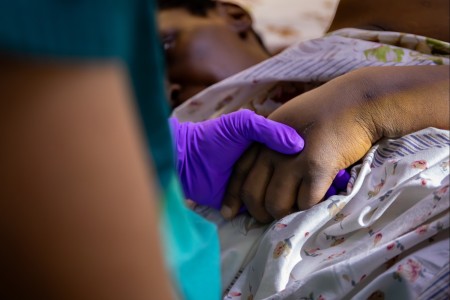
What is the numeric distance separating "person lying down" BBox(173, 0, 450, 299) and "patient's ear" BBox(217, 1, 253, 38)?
452 mm

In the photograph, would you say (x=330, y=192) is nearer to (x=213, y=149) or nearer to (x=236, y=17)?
(x=213, y=149)

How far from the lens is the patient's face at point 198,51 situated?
110cm

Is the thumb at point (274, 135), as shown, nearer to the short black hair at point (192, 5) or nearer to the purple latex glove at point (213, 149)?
the purple latex glove at point (213, 149)

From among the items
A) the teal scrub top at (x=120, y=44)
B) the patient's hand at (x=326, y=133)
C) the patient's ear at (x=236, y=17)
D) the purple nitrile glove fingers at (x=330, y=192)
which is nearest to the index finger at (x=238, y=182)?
the patient's hand at (x=326, y=133)

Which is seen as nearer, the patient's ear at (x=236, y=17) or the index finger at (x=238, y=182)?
the index finger at (x=238, y=182)

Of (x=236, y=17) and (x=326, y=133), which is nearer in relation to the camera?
(x=326, y=133)

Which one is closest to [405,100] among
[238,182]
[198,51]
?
[238,182]

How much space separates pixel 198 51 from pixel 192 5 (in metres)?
0.19

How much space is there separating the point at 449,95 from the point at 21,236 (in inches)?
25.6

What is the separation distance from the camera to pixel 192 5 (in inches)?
49.4

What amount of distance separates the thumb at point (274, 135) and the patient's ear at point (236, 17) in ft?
1.95

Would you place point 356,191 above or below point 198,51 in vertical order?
below

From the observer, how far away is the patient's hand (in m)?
0.68

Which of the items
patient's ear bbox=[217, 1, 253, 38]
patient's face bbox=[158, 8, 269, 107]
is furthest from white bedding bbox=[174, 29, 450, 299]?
patient's ear bbox=[217, 1, 253, 38]
